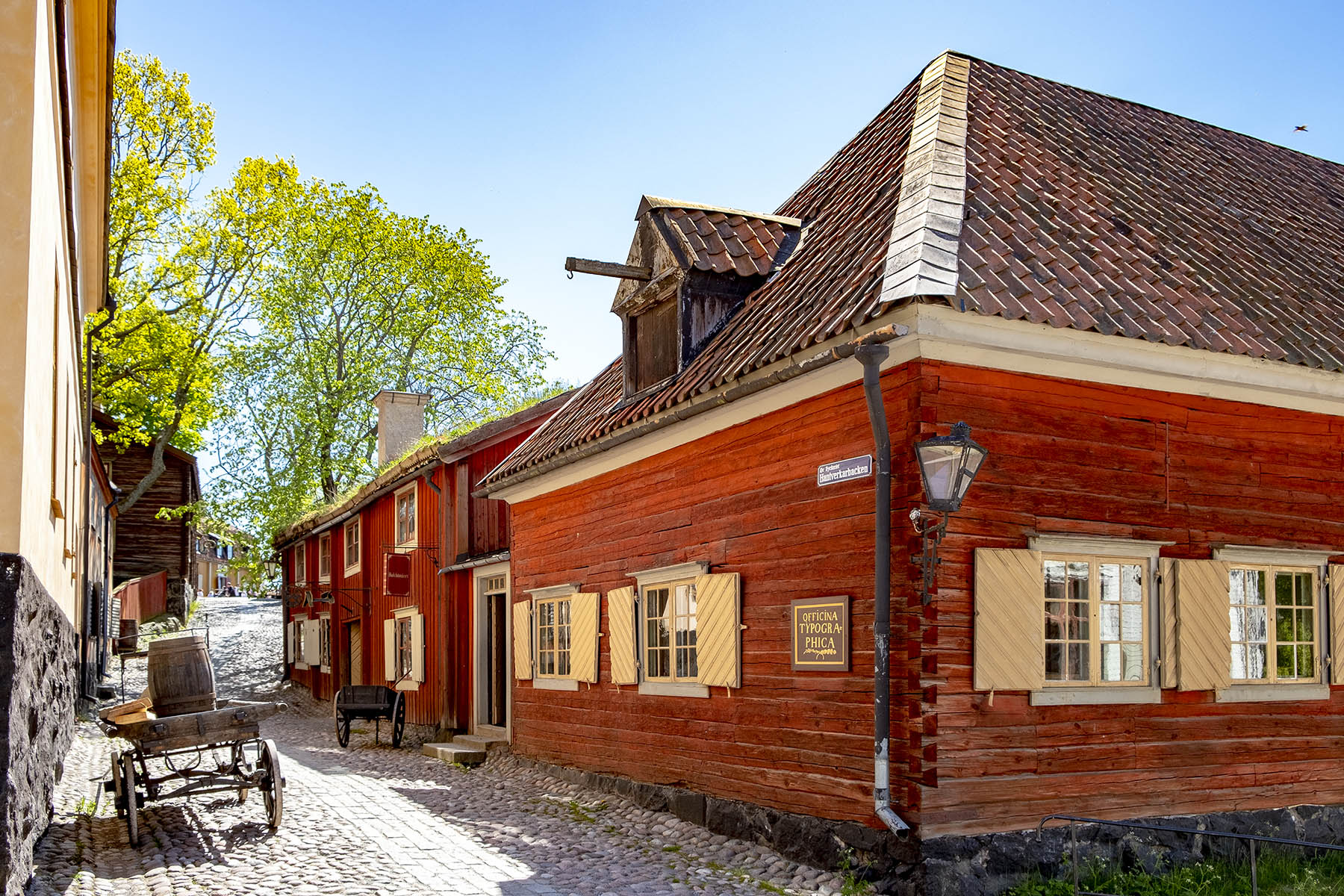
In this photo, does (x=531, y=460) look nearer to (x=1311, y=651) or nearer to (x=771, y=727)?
(x=771, y=727)

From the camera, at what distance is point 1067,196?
983 centimetres

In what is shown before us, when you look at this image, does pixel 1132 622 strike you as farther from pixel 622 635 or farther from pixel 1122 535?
pixel 622 635

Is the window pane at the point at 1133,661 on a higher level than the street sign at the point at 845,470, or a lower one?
lower

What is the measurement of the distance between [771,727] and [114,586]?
31506 mm

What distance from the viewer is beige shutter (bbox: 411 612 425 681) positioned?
18812mm

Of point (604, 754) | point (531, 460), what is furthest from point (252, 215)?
point (604, 754)

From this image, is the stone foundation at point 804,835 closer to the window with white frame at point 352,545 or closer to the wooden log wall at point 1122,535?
the wooden log wall at point 1122,535

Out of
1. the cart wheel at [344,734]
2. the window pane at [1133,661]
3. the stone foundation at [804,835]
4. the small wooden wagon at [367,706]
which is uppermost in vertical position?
the window pane at [1133,661]

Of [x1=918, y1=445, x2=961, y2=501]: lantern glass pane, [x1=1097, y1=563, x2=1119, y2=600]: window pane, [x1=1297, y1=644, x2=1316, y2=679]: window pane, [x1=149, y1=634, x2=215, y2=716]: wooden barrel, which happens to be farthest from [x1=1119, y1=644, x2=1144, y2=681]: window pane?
[x1=149, y1=634, x2=215, y2=716]: wooden barrel

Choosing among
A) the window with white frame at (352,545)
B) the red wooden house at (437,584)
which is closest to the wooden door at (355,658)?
the red wooden house at (437,584)

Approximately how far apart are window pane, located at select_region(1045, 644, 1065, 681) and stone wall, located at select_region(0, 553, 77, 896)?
6.07m

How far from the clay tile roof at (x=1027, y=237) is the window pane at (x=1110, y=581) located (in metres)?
1.59

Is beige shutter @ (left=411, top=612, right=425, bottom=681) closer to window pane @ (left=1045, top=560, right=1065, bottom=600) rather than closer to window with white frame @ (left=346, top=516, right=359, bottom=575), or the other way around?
window with white frame @ (left=346, top=516, right=359, bottom=575)

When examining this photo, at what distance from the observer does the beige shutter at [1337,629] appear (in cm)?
893
